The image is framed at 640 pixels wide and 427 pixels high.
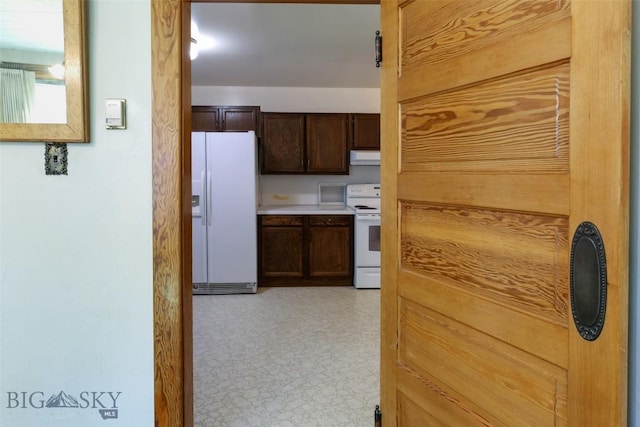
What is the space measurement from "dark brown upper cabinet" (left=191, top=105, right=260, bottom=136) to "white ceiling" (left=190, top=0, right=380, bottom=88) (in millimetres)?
358

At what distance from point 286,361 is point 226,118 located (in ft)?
10.2

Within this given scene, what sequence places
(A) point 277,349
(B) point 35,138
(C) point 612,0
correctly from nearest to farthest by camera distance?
1. (C) point 612,0
2. (B) point 35,138
3. (A) point 277,349

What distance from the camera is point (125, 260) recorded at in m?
1.45

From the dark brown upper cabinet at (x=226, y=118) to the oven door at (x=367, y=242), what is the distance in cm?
174

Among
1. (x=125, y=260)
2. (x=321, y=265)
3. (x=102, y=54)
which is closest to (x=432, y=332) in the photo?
(x=125, y=260)

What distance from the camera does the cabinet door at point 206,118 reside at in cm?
464

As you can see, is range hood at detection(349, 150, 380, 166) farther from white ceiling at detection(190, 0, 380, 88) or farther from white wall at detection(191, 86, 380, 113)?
white ceiling at detection(190, 0, 380, 88)

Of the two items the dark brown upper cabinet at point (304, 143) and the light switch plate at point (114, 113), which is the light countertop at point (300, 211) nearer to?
the dark brown upper cabinet at point (304, 143)

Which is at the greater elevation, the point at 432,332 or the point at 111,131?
the point at 111,131

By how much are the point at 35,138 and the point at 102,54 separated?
392 millimetres

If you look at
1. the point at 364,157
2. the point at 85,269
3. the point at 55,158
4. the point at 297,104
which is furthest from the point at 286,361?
the point at 297,104

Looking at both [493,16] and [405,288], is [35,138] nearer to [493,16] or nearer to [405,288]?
[405,288]

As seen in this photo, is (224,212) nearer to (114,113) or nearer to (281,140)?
(281,140)

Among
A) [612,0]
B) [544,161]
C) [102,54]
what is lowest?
[544,161]
